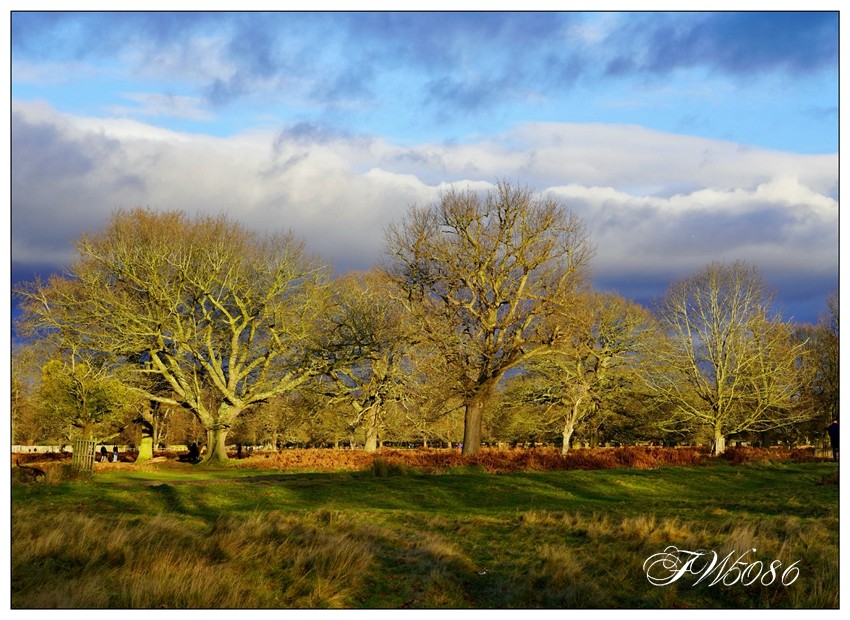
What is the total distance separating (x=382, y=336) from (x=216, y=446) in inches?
372

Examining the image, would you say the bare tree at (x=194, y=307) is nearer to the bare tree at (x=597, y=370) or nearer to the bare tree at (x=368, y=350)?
the bare tree at (x=368, y=350)

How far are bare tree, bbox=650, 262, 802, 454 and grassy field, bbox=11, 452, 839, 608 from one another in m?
22.9

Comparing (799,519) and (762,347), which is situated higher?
(762,347)

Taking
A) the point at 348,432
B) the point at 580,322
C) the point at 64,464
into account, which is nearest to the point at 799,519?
the point at 580,322

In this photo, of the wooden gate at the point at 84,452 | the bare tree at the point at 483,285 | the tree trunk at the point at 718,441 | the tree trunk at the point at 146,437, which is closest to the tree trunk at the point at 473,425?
the bare tree at the point at 483,285

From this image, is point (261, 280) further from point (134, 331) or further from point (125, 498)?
point (125, 498)

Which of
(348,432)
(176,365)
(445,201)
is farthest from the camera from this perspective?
(348,432)

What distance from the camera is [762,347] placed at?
40.4m

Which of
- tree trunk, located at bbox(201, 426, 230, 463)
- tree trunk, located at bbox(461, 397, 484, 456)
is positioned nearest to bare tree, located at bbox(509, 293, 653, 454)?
A: tree trunk, located at bbox(461, 397, 484, 456)

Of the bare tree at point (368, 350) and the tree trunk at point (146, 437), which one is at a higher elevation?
the bare tree at point (368, 350)

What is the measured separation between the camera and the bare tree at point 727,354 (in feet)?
129

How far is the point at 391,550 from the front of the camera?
34.7ft

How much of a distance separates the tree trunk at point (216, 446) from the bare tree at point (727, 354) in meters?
24.8

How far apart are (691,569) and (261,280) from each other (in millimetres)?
28471
